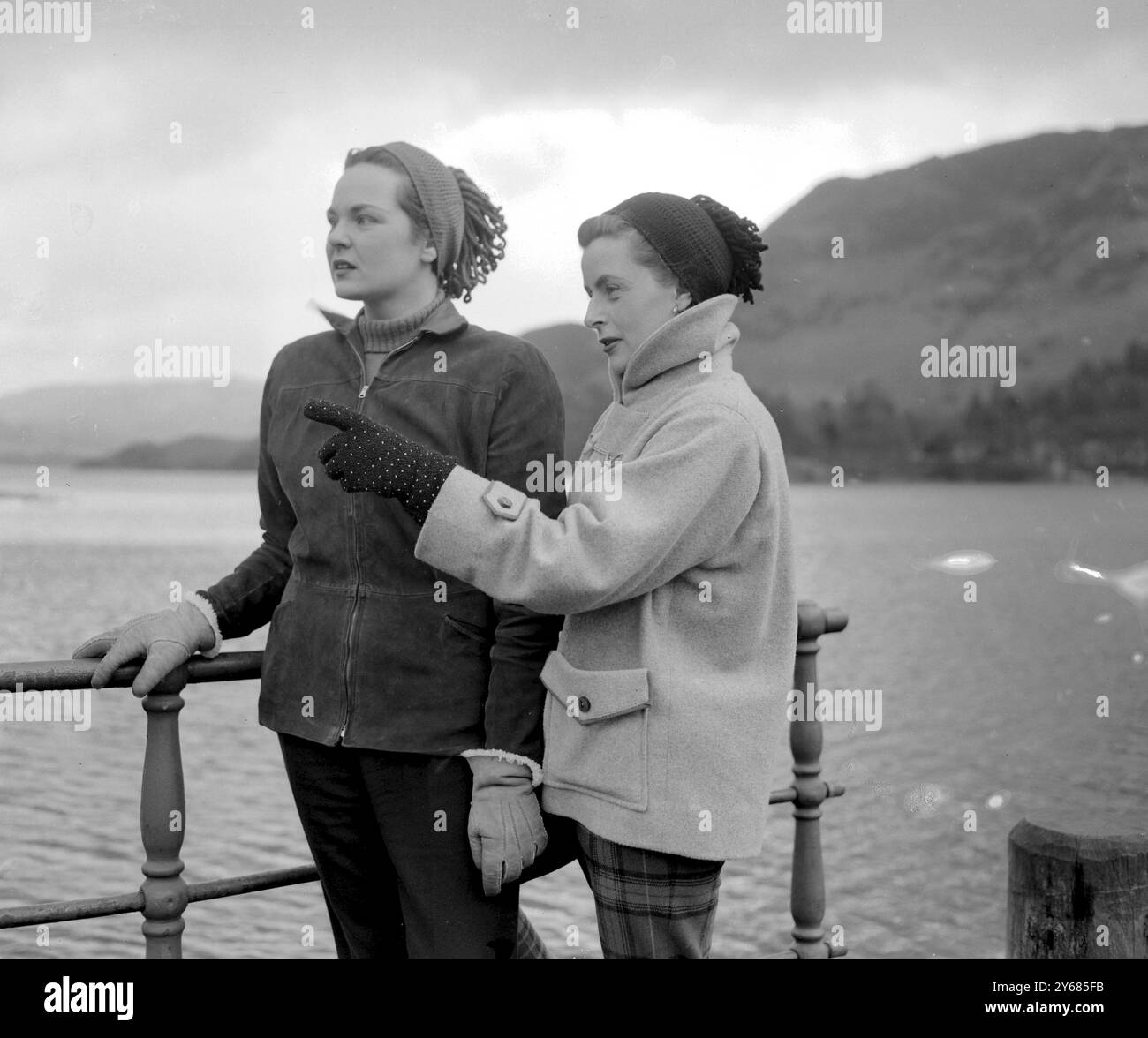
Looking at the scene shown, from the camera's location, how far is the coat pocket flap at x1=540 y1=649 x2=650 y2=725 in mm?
1706

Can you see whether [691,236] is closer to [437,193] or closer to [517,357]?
[517,357]

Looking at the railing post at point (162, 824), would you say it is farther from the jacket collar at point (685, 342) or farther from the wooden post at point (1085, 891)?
the wooden post at point (1085, 891)

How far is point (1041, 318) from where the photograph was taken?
315 feet

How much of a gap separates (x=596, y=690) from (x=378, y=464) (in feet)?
1.39

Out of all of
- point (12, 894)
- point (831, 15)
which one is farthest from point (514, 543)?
point (12, 894)

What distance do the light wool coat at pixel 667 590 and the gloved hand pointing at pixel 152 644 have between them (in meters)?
0.56

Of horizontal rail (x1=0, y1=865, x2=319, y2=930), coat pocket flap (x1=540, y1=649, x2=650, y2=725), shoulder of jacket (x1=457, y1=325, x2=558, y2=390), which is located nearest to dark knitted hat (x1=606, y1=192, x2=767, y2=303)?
shoulder of jacket (x1=457, y1=325, x2=558, y2=390)

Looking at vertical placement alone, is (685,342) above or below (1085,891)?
above

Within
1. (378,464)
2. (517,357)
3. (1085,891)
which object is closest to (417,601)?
(378,464)

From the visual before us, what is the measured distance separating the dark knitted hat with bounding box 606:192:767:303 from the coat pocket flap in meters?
0.55

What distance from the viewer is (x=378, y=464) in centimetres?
170

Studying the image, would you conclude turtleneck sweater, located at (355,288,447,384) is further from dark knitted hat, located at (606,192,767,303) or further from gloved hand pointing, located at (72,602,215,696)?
gloved hand pointing, located at (72,602,215,696)

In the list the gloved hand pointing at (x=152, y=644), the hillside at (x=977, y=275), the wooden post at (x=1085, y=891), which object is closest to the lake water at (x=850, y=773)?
the wooden post at (x=1085, y=891)
